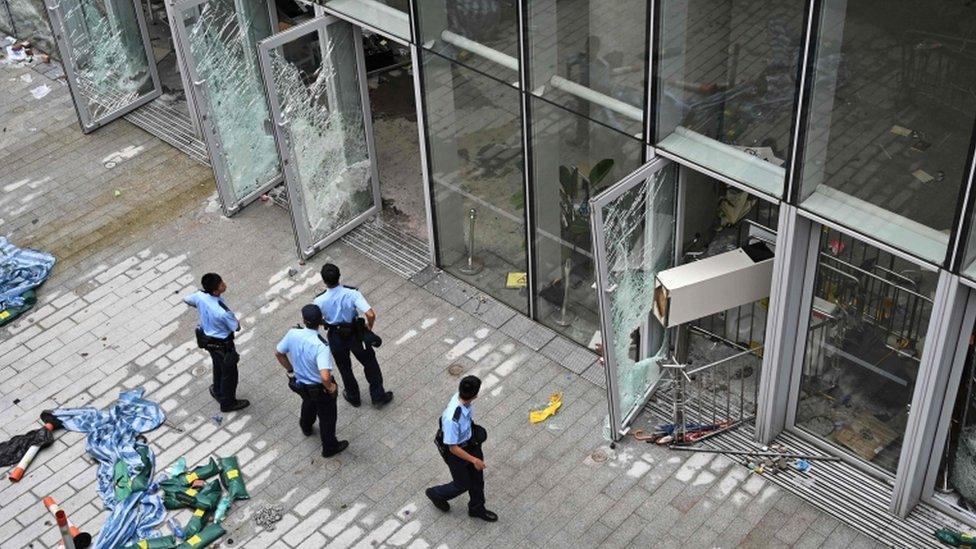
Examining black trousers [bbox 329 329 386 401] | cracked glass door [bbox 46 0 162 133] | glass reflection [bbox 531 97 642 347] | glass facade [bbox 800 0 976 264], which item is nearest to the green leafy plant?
glass reflection [bbox 531 97 642 347]

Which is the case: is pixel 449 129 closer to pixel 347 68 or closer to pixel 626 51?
pixel 347 68

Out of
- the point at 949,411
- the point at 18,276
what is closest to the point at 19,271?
the point at 18,276

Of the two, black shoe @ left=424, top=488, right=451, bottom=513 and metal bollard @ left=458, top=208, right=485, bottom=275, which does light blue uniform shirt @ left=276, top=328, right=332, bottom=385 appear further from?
metal bollard @ left=458, top=208, right=485, bottom=275

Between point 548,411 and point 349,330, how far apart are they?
1.61 metres

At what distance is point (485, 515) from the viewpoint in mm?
8453

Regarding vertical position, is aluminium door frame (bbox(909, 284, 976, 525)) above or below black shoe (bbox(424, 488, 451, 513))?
above

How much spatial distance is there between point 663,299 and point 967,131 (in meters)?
2.55

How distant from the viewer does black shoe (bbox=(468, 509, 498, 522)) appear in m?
8.45

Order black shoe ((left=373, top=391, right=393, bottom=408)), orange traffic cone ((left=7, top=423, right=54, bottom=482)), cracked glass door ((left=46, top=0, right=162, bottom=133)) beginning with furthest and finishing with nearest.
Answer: cracked glass door ((left=46, top=0, right=162, bottom=133)) → black shoe ((left=373, top=391, right=393, bottom=408)) → orange traffic cone ((left=7, top=423, right=54, bottom=482))

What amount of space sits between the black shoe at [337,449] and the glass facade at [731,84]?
10.4ft

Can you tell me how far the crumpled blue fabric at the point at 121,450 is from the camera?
28.2 ft

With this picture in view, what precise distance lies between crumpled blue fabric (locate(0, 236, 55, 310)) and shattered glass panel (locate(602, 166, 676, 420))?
17.6ft

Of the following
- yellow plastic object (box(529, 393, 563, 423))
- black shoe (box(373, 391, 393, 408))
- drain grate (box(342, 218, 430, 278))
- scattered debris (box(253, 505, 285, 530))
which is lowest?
scattered debris (box(253, 505, 285, 530))

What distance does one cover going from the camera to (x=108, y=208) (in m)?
11.9
